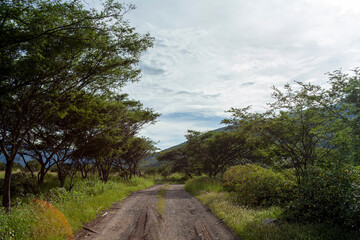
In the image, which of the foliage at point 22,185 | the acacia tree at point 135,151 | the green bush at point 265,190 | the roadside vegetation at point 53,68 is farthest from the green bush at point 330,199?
the acacia tree at point 135,151

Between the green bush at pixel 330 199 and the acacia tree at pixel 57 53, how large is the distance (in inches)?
282

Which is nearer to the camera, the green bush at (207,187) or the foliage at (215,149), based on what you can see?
the green bush at (207,187)

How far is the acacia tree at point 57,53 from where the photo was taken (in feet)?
18.7

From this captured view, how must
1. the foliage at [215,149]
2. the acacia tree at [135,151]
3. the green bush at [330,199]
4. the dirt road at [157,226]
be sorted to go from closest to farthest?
the green bush at [330,199] → the dirt road at [157,226] → the foliage at [215,149] → the acacia tree at [135,151]

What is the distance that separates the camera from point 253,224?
663 cm

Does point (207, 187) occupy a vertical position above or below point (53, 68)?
below

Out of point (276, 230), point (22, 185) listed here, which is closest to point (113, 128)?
point (22, 185)

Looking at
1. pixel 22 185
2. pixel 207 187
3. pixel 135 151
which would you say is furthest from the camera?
pixel 135 151

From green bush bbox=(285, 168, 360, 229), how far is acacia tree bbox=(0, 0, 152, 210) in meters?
7.17

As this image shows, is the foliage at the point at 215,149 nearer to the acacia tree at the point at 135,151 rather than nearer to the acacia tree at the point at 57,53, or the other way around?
the acacia tree at the point at 135,151

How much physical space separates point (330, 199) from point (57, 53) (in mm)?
9292

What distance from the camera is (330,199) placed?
5.98 meters

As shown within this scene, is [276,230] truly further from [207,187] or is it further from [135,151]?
[135,151]

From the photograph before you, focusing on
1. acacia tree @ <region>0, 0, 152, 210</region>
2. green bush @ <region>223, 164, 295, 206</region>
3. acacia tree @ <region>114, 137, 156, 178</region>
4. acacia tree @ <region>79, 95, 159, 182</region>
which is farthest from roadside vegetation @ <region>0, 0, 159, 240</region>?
acacia tree @ <region>114, 137, 156, 178</region>
